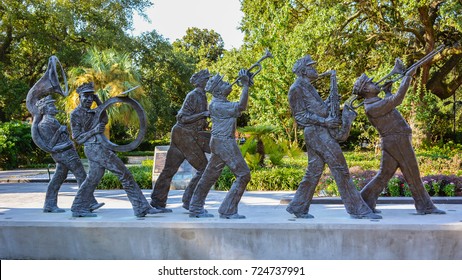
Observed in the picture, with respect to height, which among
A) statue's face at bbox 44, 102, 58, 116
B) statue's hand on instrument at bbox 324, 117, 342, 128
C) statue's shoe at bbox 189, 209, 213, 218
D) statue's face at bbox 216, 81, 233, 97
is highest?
statue's face at bbox 216, 81, 233, 97

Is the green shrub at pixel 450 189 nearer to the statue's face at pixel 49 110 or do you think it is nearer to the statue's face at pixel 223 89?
the statue's face at pixel 223 89

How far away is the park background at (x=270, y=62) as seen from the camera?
56.7ft

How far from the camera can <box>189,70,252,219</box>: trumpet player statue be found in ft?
24.1

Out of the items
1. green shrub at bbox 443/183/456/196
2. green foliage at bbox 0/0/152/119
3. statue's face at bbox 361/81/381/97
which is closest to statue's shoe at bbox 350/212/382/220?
statue's face at bbox 361/81/381/97

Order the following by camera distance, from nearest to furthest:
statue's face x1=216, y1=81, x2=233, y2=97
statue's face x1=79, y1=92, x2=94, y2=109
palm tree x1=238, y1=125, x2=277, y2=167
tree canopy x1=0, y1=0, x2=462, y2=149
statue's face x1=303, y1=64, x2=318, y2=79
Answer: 1. statue's face x1=303, y1=64, x2=318, y2=79
2. statue's face x1=216, y1=81, x2=233, y2=97
3. statue's face x1=79, y1=92, x2=94, y2=109
4. palm tree x1=238, y1=125, x2=277, y2=167
5. tree canopy x1=0, y1=0, x2=462, y2=149

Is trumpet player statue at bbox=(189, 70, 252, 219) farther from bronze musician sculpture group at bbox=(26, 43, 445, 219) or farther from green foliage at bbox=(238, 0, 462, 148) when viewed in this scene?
green foliage at bbox=(238, 0, 462, 148)

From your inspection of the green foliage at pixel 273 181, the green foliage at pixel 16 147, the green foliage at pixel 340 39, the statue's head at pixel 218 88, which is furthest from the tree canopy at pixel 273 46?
the statue's head at pixel 218 88

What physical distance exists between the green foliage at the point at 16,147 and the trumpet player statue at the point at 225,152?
18391mm

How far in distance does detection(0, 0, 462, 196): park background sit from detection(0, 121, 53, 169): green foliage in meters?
0.05

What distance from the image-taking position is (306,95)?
24.3 feet

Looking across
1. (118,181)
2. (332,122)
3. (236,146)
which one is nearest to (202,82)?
(236,146)

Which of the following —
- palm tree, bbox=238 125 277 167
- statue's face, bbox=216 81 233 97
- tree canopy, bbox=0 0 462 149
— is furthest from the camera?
tree canopy, bbox=0 0 462 149

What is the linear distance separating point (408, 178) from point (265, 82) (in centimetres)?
1451

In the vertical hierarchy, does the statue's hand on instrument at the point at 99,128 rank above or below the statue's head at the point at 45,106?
below
